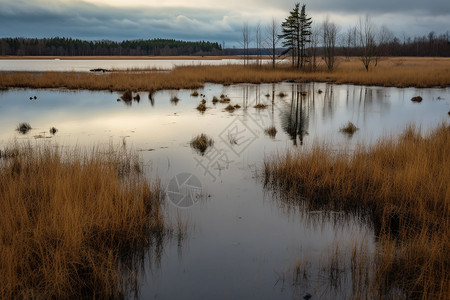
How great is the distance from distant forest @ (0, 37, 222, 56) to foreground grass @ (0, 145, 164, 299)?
148115 mm

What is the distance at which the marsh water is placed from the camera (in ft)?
13.6

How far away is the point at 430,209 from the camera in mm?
5387

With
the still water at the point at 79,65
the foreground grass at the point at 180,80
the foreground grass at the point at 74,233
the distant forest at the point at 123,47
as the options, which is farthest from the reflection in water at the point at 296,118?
the distant forest at the point at 123,47

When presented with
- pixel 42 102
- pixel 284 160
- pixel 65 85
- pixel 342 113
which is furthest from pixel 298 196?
pixel 65 85

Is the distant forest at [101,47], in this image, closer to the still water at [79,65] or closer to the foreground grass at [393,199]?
the still water at [79,65]

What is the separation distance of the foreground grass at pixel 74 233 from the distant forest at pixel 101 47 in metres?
148

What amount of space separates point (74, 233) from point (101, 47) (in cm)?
15261

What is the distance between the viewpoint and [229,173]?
26.3 feet

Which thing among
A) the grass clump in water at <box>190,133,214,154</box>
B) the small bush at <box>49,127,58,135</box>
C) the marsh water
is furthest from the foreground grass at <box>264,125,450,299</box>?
the small bush at <box>49,127,58,135</box>

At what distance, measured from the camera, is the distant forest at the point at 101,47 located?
133 meters

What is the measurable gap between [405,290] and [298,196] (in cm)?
297

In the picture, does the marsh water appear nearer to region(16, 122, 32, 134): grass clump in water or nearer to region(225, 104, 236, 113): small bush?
region(16, 122, 32, 134): grass clump in water

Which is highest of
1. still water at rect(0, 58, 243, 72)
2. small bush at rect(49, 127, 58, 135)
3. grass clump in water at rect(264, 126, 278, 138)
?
still water at rect(0, 58, 243, 72)

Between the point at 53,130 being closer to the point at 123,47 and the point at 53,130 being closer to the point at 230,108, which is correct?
the point at 230,108
